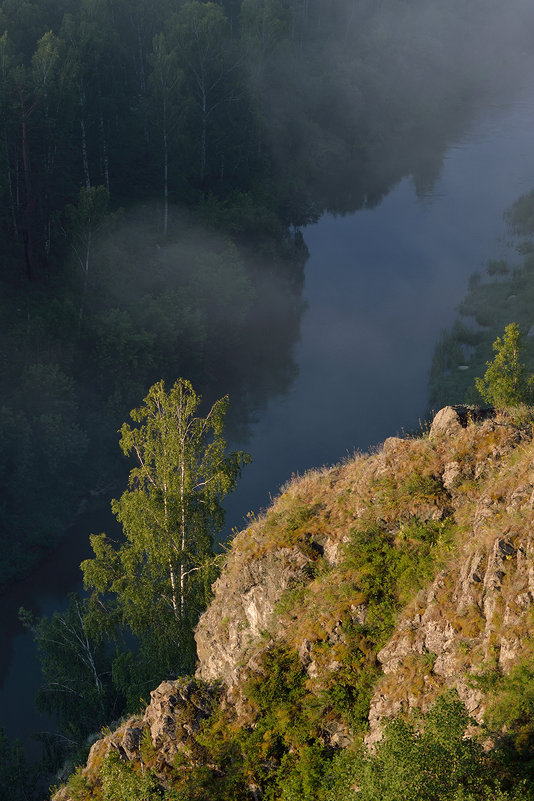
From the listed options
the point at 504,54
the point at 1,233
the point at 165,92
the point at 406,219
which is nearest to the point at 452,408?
the point at 1,233

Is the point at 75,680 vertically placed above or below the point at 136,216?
below

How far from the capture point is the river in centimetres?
3909

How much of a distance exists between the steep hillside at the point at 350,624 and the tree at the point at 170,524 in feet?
16.9

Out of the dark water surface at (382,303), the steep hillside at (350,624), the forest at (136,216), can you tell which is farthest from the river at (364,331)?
the steep hillside at (350,624)

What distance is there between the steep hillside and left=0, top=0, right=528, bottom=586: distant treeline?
→ 973 inches

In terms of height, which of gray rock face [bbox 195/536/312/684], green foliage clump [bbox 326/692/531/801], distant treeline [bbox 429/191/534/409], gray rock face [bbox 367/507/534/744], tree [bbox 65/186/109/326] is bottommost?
green foliage clump [bbox 326/692/531/801]

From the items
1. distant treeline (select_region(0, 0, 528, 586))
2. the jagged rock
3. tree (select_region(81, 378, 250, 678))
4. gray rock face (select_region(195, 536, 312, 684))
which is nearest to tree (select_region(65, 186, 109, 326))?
distant treeline (select_region(0, 0, 528, 586))

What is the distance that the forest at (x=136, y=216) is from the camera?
44.4 metres

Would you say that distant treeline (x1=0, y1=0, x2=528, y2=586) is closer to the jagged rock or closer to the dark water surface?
the dark water surface

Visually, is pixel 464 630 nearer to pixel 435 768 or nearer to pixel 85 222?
pixel 435 768

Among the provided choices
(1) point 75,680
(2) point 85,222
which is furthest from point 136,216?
(1) point 75,680

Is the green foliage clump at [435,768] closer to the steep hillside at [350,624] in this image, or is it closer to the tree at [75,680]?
the steep hillside at [350,624]

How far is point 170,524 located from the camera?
22562 mm

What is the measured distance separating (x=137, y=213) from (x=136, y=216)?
17.5 inches
